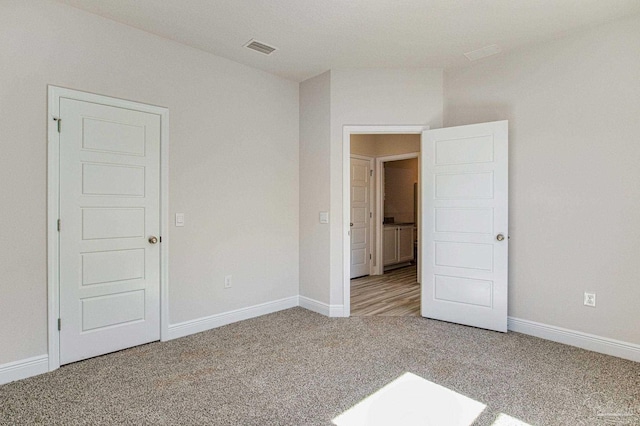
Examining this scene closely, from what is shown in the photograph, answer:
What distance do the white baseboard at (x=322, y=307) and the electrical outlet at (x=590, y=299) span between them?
2.30 metres

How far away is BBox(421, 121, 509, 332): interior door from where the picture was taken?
337 centimetres

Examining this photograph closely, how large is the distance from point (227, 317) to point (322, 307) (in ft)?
3.57

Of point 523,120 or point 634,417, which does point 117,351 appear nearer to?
point 634,417

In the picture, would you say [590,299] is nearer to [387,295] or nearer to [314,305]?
[387,295]

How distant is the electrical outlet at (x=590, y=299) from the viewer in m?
2.96

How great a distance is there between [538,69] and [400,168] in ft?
15.3

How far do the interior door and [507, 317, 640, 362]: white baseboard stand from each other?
0.62 ft

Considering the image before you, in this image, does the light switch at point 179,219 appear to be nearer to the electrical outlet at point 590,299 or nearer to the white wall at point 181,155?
the white wall at point 181,155

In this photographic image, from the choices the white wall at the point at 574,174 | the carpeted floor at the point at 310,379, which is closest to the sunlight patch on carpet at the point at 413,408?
the carpeted floor at the point at 310,379

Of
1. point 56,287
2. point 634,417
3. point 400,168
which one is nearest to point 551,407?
Result: point 634,417

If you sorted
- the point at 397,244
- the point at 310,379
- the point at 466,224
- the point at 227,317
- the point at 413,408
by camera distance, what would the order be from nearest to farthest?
1. the point at 413,408
2. the point at 310,379
3. the point at 466,224
4. the point at 227,317
5. the point at 397,244

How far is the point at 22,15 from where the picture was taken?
96.9 inches

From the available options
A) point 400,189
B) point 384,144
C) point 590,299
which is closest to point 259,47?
point 384,144

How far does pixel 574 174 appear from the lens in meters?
3.05
